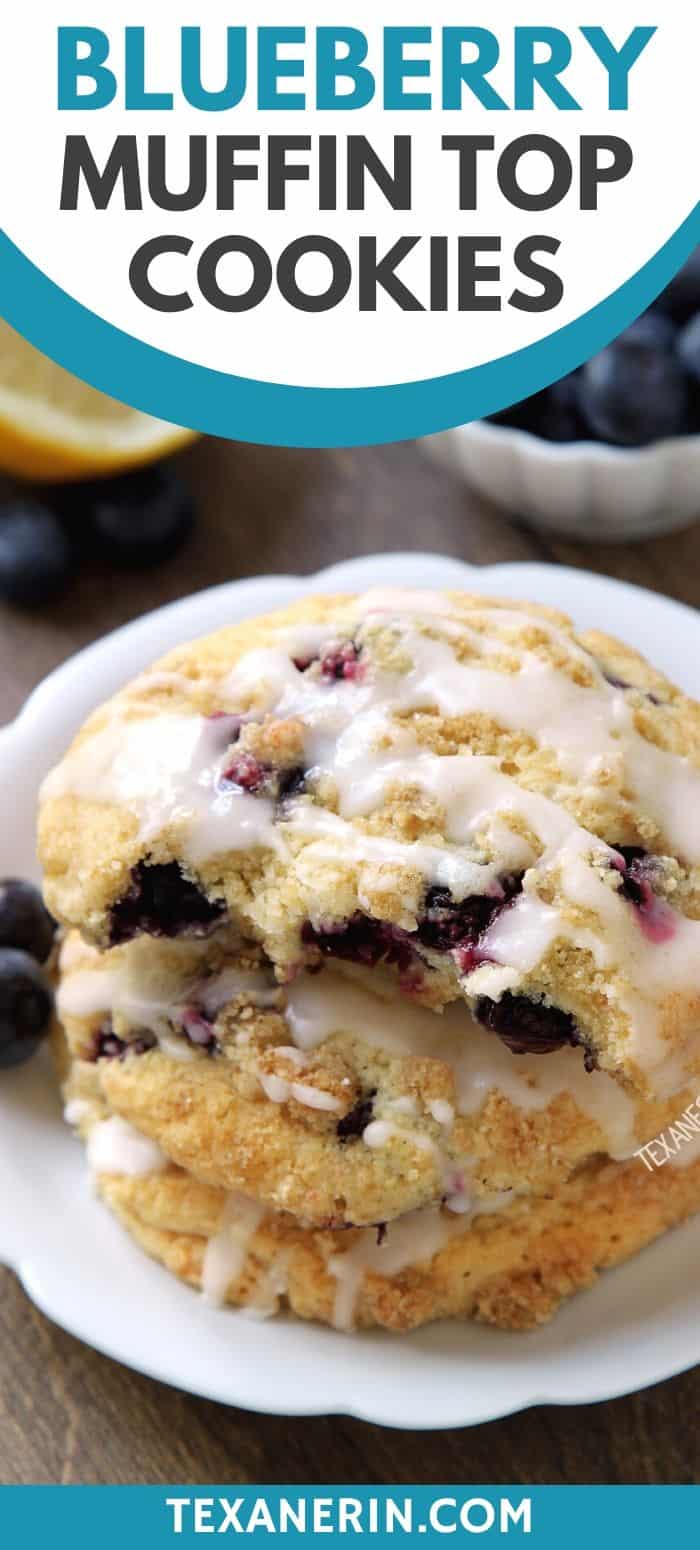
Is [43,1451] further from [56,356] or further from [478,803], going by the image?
[56,356]

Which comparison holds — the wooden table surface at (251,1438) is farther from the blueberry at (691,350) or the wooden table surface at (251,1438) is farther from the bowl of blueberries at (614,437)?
the blueberry at (691,350)

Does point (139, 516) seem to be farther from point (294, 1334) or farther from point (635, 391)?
point (294, 1334)

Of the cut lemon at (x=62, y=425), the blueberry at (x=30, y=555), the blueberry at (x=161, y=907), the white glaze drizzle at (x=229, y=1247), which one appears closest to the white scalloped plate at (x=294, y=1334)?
the white glaze drizzle at (x=229, y=1247)

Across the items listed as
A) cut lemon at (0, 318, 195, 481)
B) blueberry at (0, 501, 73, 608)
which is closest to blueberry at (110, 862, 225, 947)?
blueberry at (0, 501, 73, 608)

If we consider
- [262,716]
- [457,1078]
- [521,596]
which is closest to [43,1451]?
[457,1078]

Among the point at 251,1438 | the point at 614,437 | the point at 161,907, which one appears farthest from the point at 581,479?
the point at 251,1438
